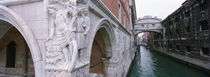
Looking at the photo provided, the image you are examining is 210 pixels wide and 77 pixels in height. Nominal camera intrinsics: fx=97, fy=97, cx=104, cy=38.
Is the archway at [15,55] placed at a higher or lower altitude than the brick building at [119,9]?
lower

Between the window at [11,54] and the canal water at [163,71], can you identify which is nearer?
the window at [11,54]

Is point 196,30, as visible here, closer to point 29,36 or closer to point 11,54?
point 29,36

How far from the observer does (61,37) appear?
1807 mm

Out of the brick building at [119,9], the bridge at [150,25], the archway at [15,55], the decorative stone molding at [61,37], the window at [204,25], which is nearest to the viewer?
the decorative stone molding at [61,37]

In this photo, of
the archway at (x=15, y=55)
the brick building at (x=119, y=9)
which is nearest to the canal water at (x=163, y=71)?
the brick building at (x=119, y=9)

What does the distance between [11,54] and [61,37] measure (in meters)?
5.00

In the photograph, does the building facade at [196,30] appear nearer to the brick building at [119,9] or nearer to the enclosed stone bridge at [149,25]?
the brick building at [119,9]

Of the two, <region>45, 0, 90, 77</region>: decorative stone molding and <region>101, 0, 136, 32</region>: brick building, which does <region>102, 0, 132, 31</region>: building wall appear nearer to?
<region>101, 0, 136, 32</region>: brick building

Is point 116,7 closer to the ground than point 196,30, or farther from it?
farther from it

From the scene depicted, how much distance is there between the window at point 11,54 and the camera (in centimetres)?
481

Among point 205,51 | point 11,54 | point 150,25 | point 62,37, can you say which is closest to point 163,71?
point 205,51

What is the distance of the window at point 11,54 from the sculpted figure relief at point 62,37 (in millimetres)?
4573

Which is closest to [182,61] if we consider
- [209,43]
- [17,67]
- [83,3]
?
[209,43]

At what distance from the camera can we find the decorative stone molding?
1.77 metres
